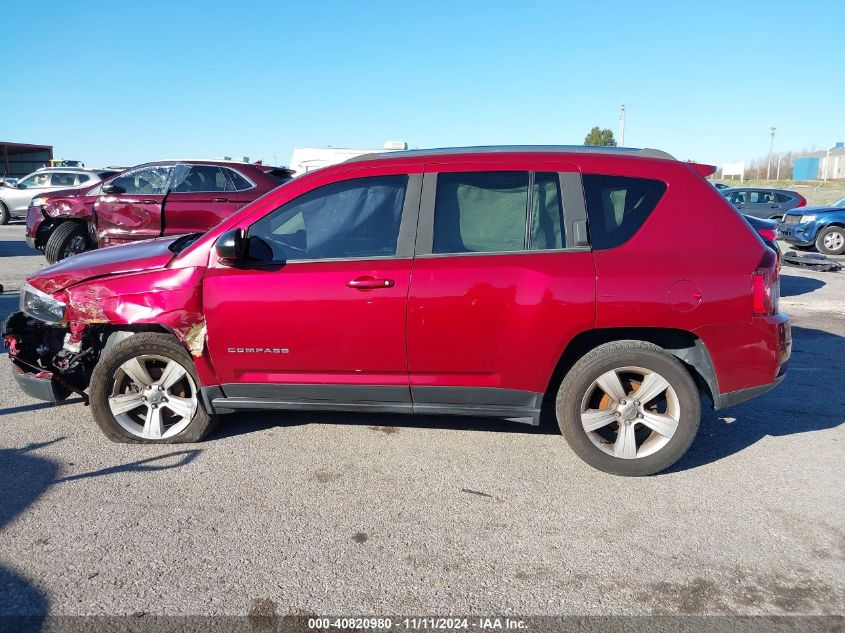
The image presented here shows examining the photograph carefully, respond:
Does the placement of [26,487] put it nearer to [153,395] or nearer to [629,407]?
[153,395]

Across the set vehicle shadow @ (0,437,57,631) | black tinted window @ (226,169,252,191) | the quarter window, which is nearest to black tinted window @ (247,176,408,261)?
vehicle shadow @ (0,437,57,631)

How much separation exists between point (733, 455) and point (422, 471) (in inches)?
78.9

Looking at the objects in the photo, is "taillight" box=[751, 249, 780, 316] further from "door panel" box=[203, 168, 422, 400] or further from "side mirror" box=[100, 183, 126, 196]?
"side mirror" box=[100, 183, 126, 196]

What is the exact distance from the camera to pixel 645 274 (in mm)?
3482

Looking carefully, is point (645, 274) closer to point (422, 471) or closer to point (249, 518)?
point (422, 471)

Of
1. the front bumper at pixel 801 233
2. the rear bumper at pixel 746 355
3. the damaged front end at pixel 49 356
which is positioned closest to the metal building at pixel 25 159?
the front bumper at pixel 801 233

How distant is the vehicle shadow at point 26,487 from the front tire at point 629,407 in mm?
2405

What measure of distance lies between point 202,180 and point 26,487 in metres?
6.29

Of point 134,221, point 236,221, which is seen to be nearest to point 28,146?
point 134,221

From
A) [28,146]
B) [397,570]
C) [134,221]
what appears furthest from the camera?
[28,146]

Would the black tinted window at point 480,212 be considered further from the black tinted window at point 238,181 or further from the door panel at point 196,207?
the black tinted window at point 238,181

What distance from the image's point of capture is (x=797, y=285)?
10258mm

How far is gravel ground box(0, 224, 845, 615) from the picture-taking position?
262 cm

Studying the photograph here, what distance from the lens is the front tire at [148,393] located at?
394 cm
